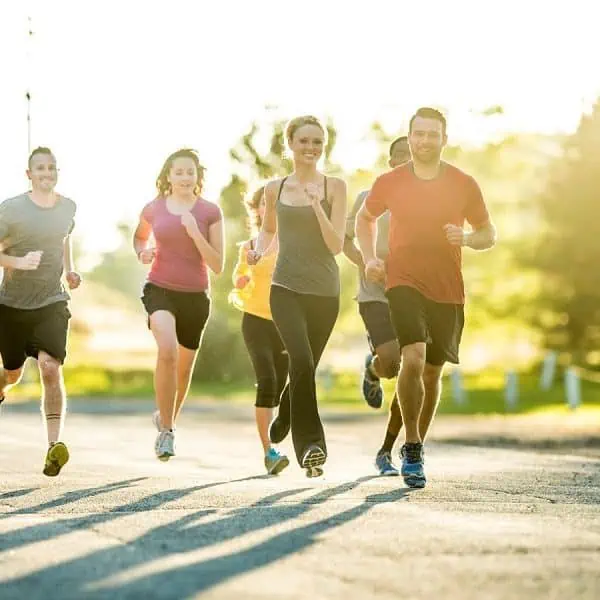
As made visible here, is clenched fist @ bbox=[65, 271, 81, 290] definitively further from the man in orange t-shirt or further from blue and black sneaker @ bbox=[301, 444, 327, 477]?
blue and black sneaker @ bbox=[301, 444, 327, 477]

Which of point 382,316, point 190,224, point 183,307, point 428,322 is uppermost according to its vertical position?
point 190,224

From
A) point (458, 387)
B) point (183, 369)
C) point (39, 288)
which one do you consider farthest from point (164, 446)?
point (458, 387)

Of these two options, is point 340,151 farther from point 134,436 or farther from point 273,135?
point 134,436

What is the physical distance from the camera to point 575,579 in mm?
5531

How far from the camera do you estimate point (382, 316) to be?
10.8 meters

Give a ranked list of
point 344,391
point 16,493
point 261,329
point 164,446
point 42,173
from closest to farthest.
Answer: point 16,493 < point 42,173 < point 164,446 < point 261,329 < point 344,391

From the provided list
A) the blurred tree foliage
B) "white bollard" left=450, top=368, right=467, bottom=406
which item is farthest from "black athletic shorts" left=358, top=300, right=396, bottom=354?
the blurred tree foliage

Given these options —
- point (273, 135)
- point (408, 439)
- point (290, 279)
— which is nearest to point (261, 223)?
point (290, 279)

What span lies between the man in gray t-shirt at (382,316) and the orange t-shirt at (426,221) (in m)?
0.98

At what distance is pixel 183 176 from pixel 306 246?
1716 millimetres

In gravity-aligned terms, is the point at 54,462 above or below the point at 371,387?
below

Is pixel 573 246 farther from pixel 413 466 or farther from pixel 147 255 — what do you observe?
pixel 413 466

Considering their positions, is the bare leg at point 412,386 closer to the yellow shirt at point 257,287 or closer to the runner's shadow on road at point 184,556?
the runner's shadow on road at point 184,556

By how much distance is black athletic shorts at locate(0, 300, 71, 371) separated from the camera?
1006 centimetres
